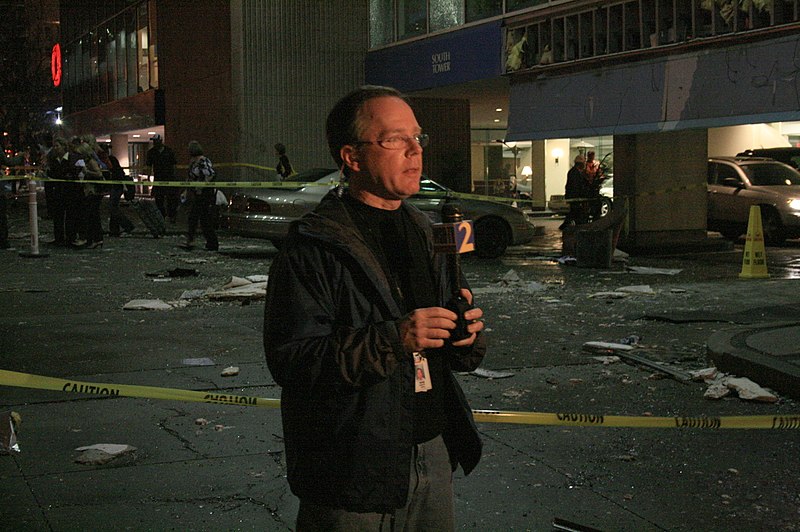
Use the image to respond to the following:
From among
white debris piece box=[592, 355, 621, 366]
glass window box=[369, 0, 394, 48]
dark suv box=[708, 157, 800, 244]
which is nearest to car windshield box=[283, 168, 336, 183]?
dark suv box=[708, 157, 800, 244]

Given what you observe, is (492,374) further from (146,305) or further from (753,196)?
(753,196)

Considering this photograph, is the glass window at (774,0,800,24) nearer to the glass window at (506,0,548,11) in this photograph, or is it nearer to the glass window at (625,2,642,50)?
the glass window at (625,2,642,50)

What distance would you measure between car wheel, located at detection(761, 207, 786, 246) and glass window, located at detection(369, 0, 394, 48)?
10437 millimetres

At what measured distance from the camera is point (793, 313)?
38.4 feet

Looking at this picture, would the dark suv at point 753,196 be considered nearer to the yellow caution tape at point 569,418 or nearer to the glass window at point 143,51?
the yellow caution tape at point 569,418

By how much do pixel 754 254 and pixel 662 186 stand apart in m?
5.62

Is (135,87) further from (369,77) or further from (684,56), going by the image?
(684,56)

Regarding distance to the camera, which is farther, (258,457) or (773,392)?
(773,392)

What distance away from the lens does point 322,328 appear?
283 cm

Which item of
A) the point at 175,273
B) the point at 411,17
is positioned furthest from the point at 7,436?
the point at 411,17

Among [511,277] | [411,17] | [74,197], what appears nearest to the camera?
[511,277]

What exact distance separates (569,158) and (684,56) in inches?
742

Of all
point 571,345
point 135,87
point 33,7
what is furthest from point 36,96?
point 571,345

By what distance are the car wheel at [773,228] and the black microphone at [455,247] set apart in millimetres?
19962
